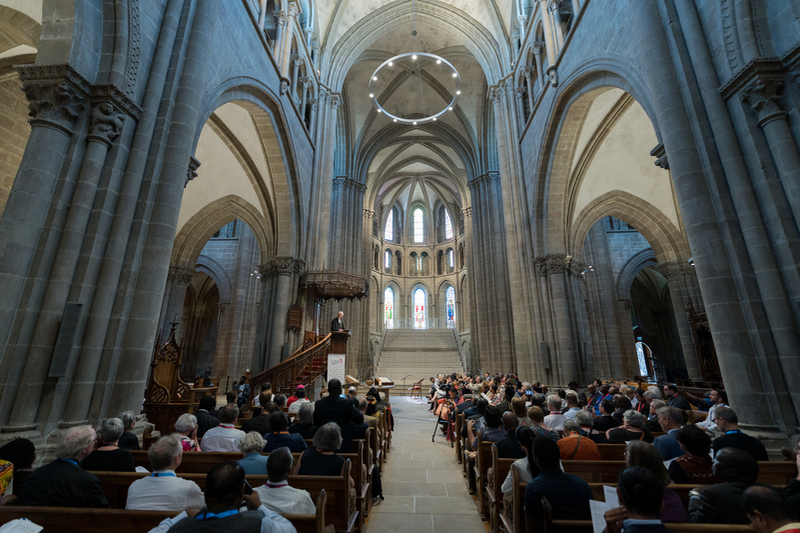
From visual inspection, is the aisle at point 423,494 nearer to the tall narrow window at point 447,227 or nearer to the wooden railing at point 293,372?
the wooden railing at point 293,372

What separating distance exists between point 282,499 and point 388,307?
32.7 meters

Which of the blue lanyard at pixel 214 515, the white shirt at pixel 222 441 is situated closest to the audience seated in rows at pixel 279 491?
the blue lanyard at pixel 214 515

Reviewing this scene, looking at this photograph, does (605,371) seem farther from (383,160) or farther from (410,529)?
(383,160)

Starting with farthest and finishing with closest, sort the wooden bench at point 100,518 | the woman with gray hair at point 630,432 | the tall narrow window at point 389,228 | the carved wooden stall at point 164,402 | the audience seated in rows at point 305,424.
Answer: the tall narrow window at point 389,228
the carved wooden stall at point 164,402
the audience seated in rows at point 305,424
the woman with gray hair at point 630,432
the wooden bench at point 100,518

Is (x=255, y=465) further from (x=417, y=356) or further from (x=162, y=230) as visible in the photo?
(x=417, y=356)

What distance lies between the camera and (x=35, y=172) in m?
4.30

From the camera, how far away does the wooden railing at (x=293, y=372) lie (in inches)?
376

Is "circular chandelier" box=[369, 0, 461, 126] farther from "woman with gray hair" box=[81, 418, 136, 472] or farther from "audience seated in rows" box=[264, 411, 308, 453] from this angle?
"woman with gray hair" box=[81, 418, 136, 472]

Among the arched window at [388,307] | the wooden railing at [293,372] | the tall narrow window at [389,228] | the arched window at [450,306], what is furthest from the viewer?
the tall narrow window at [389,228]

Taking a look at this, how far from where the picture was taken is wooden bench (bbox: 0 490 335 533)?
1.99 metres

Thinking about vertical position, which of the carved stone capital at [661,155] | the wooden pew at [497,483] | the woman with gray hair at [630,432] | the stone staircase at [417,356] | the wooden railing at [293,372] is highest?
the carved stone capital at [661,155]

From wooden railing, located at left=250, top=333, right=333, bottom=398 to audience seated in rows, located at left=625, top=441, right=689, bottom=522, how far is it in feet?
27.5

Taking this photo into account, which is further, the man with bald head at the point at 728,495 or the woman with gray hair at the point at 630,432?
the woman with gray hair at the point at 630,432

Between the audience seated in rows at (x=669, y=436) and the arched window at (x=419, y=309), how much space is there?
104 ft
